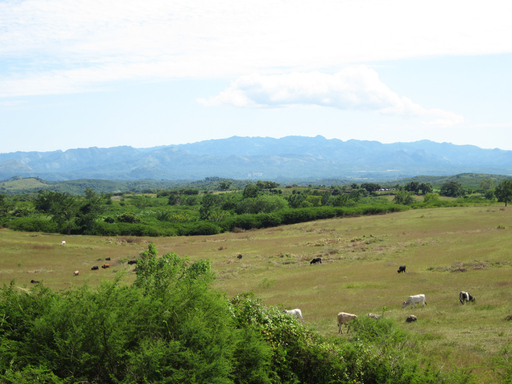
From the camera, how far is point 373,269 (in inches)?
1585

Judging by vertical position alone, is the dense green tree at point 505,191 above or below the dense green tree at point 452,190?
above

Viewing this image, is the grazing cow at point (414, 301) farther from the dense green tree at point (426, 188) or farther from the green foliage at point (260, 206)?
the dense green tree at point (426, 188)

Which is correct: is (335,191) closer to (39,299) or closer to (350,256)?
(350,256)

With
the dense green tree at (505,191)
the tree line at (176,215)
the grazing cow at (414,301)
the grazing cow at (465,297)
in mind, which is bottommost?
the tree line at (176,215)

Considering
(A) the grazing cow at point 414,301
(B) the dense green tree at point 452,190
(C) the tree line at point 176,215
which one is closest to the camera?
(A) the grazing cow at point 414,301

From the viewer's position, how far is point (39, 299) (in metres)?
12.6

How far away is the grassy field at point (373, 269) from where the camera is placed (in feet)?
65.3

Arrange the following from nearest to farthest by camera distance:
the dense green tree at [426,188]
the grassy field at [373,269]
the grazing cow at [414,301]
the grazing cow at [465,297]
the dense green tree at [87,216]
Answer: the grassy field at [373,269]
the grazing cow at [465,297]
the grazing cow at [414,301]
the dense green tree at [87,216]
the dense green tree at [426,188]

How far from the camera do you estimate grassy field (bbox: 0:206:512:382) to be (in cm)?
1989

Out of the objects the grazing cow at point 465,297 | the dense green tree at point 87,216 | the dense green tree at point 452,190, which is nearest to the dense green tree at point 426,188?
the dense green tree at point 452,190

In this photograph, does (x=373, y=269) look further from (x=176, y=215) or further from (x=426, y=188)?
(x=426, y=188)

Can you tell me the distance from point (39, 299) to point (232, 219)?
89802mm

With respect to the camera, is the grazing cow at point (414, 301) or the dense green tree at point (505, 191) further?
the dense green tree at point (505, 191)

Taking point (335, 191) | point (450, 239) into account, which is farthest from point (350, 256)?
point (335, 191)
